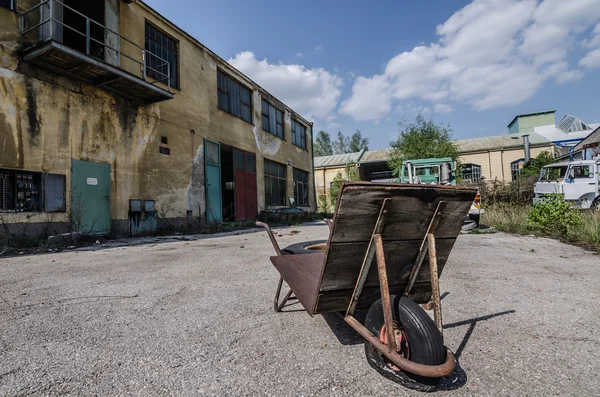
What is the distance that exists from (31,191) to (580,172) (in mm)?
16286

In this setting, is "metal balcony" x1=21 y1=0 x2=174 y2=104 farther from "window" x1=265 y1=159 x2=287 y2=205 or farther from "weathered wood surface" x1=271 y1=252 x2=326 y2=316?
"weathered wood surface" x1=271 y1=252 x2=326 y2=316

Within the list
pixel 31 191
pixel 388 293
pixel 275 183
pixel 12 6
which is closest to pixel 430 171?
pixel 275 183

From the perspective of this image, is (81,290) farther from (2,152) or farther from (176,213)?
(176,213)

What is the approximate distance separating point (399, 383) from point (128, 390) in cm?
130

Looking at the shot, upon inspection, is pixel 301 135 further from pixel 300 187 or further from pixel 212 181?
pixel 212 181

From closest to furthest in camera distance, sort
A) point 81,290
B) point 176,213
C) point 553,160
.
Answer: point 81,290, point 176,213, point 553,160

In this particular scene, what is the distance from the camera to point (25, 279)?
150 inches

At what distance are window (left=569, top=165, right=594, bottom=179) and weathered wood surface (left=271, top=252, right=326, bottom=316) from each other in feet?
40.8

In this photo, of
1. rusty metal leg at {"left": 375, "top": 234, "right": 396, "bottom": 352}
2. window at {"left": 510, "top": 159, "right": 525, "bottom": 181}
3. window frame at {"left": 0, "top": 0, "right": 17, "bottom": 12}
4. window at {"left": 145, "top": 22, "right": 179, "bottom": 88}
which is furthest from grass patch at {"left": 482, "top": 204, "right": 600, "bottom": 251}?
window at {"left": 510, "top": 159, "right": 525, "bottom": 181}

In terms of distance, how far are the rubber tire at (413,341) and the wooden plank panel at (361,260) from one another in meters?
0.19

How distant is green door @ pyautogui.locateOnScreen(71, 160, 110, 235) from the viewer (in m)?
7.89

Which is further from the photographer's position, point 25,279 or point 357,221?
point 25,279

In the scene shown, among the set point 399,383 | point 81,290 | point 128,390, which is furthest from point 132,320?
point 399,383

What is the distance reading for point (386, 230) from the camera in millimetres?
1574
